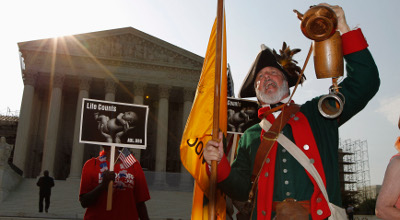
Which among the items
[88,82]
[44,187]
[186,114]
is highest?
[88,82]

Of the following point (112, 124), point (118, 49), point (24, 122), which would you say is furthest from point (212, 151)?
point (118, 49)

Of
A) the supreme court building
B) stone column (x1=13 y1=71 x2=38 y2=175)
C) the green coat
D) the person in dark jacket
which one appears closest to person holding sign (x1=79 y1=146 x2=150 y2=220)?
the green coat

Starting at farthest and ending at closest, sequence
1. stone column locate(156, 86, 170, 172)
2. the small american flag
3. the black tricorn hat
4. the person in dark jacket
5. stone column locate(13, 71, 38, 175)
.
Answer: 1. stone column locate(156, 86, 170, 172)
2. stone column locate(13, 71, 38, 175)
3. the person in dark jacket
4. the small american flag
5. the black tricorn hat

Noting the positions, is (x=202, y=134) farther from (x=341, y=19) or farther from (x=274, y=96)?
(x=341, y=19)

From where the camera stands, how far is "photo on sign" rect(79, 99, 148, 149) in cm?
673

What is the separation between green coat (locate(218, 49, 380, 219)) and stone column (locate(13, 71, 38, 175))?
34826 mm

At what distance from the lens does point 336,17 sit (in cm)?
285

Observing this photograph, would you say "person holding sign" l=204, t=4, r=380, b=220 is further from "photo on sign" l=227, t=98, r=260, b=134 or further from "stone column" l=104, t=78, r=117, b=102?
"stone column" l=104, t=78, r=117, b=102

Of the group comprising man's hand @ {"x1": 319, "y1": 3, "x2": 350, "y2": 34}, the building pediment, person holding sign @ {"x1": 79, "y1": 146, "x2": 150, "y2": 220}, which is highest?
the building pediment

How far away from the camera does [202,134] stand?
3492 millimetres

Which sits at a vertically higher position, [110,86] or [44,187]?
[110,86]

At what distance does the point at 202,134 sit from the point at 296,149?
83 centimetres

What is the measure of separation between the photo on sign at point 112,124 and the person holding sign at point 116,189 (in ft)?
2.34

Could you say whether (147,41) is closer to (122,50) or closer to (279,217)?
(122,50)
